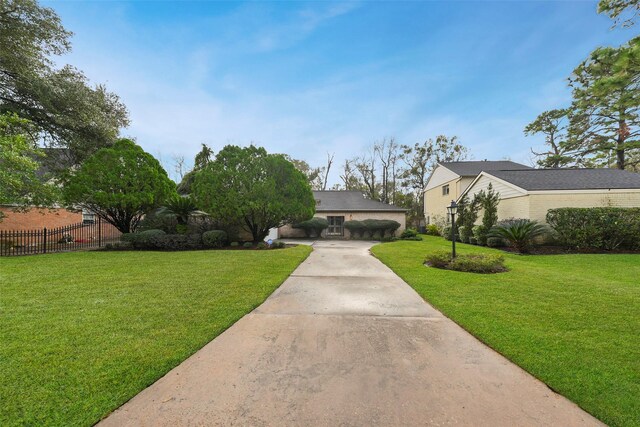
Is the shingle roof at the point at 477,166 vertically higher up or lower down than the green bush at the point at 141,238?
higher up

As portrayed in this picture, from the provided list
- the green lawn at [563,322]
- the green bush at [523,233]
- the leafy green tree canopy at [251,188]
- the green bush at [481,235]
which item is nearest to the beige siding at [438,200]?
the green bush at [481,235]

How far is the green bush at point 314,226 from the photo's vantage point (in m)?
19.0

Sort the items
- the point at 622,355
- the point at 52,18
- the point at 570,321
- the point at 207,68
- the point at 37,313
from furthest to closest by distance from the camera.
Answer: the point at 52,18 < the point at 207,68 < the point at 37,313 < the point at 570,321 < the point at 622,355

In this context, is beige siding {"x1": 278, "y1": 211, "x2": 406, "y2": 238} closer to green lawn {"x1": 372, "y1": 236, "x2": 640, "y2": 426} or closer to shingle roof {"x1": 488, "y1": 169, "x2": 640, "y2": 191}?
shingle roof {"x1": 488, "y1": 169, "x2": 640, "y2": 191}

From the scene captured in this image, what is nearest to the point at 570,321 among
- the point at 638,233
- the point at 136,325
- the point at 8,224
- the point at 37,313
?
the point at 136,325

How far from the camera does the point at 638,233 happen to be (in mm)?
9969

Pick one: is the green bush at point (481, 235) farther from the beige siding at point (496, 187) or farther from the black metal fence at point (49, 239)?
the black metal fence at point (49, 239)

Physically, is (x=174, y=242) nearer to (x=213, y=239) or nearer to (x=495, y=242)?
(x=213, y=239)

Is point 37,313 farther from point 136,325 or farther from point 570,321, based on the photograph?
point 570,321

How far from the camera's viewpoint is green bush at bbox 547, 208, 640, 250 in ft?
32.9

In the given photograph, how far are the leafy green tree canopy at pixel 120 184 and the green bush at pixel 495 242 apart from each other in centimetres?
1583

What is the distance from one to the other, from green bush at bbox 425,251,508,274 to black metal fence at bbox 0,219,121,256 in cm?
1500

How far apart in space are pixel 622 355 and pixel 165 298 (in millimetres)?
6285

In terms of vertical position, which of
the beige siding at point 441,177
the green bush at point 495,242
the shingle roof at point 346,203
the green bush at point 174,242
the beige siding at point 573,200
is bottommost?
the green bush at point 495,242
